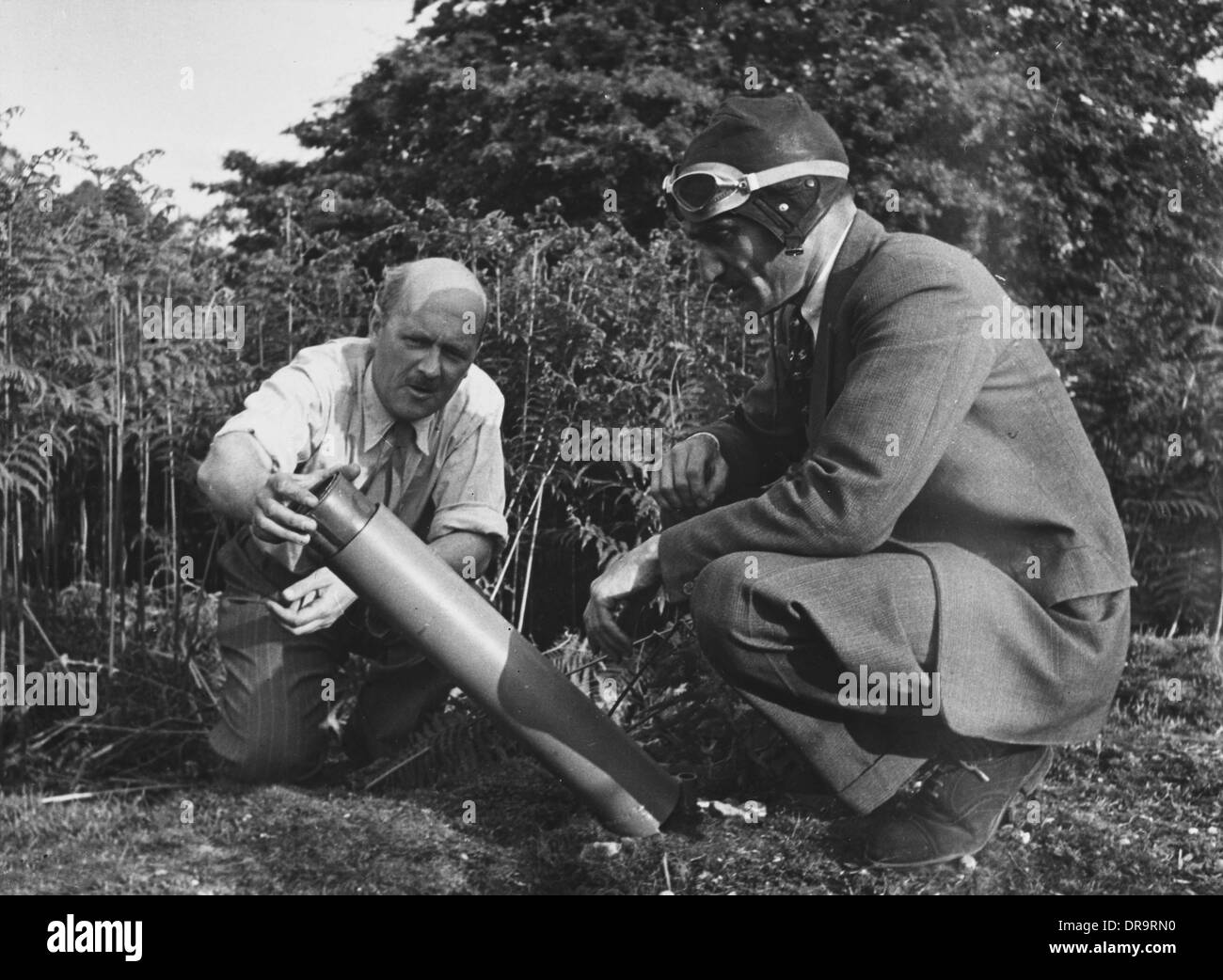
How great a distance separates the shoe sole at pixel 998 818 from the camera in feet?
11.5

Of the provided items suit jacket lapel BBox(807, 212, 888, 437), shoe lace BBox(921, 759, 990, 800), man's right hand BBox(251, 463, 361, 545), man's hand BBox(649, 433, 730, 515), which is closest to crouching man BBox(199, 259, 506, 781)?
man's right hand BBox(251, 463, 361, 545)

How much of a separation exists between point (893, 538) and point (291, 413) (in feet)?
6.28

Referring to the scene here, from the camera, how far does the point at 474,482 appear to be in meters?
4.51

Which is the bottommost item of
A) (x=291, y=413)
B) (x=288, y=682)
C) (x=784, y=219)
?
(x=288, y=682)

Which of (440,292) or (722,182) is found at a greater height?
(722,182)

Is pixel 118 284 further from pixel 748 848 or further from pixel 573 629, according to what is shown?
pixel 748 848

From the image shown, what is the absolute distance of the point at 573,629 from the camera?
5.80 meters

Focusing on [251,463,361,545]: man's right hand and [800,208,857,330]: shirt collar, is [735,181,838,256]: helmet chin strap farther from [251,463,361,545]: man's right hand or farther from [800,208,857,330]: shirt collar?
[251,463,361,545]: man's right hand

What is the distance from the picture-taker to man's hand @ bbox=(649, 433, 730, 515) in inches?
157

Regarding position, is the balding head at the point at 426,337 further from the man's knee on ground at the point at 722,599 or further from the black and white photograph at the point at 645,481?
the man's knee on ground at the point at 722,599

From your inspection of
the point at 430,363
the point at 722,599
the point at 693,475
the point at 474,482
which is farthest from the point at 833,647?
the point at 430,363

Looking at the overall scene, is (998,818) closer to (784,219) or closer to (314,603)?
(784,219)
